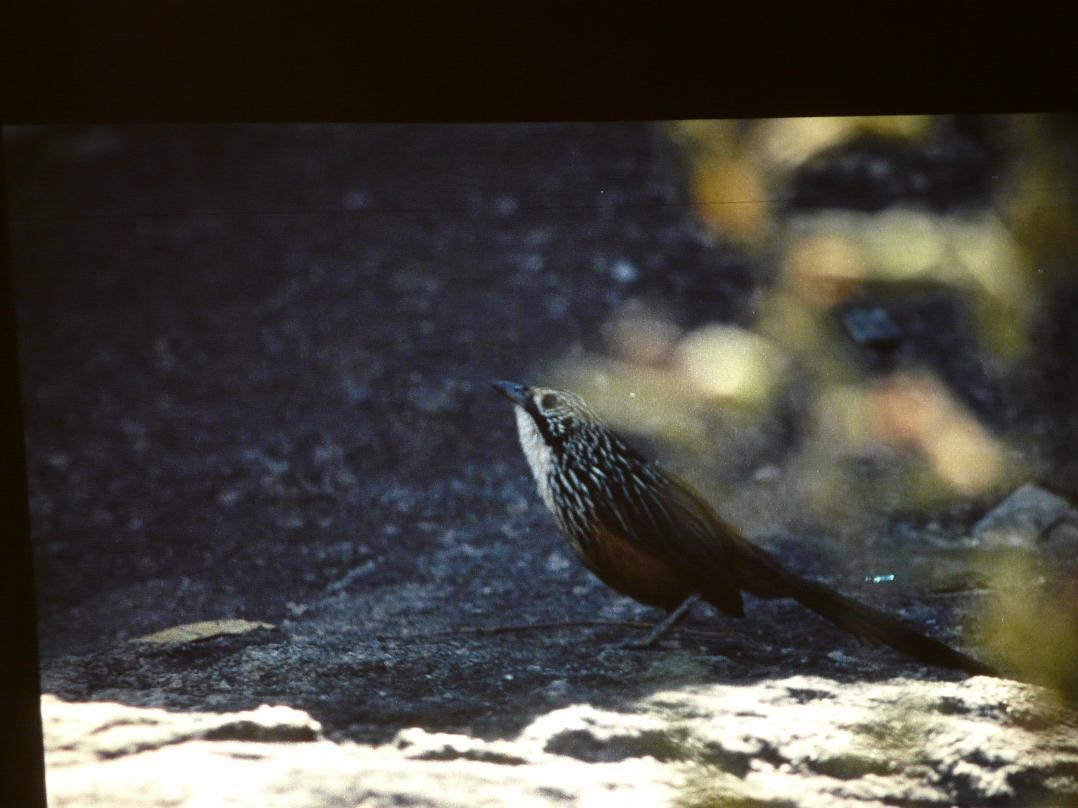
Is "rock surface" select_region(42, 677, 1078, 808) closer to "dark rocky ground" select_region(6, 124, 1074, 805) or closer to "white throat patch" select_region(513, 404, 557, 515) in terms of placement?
"dark rocky ground" select_region(6, 124, 1074, 805)

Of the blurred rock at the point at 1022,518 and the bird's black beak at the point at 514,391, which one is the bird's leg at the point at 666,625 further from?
the blurred rock at the point at 1022,518

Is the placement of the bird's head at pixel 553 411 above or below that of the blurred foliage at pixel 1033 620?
above

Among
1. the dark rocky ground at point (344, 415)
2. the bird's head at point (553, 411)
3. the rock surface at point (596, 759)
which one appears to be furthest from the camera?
the bird's head at point (553, 411)

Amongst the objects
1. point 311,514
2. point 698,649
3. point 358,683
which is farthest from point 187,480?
point 698,649

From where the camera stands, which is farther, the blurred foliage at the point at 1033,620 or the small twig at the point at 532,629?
the small twig at the point at 532,629

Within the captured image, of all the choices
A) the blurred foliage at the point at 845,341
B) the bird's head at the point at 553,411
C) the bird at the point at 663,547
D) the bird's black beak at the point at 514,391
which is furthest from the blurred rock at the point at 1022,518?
the bird's black beak at the point at 514,391

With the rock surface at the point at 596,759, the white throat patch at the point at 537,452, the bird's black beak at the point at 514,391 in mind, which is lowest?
the rock surface at the point at 596,759
